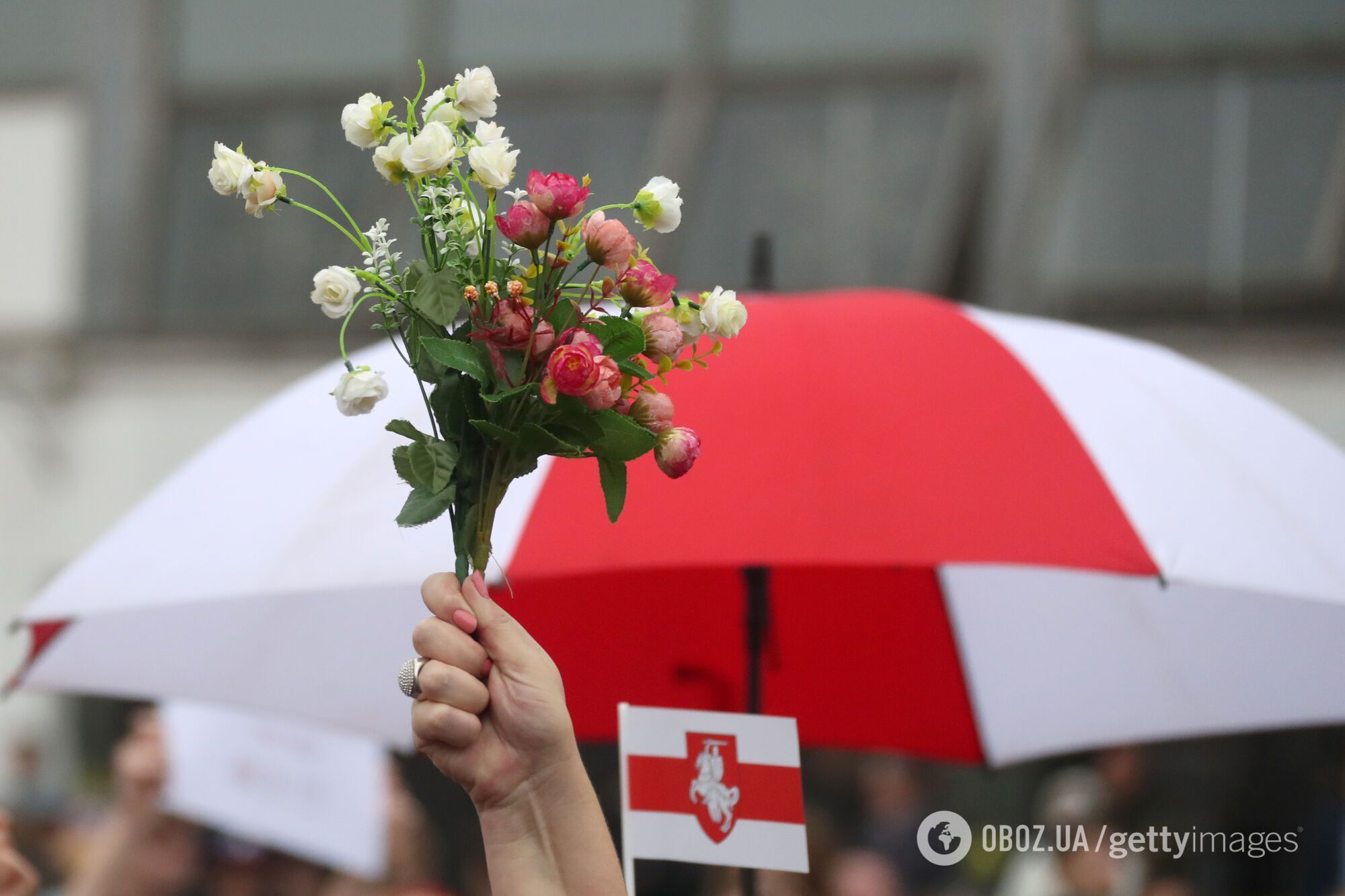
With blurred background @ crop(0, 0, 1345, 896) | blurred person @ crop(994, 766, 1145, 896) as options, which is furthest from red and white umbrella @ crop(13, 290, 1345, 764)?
blurred background @ crop(0, 0, 1345, 896)

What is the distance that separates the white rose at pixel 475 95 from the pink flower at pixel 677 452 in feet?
1.24

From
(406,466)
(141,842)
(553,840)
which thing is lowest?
(553,840)

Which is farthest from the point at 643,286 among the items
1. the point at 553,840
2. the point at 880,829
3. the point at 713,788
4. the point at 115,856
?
the point at 880,829

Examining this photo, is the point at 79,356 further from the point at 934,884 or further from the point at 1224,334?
the point at 1224,334

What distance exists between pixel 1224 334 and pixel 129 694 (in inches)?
209

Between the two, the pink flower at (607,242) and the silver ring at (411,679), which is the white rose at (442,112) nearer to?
the pink flower at (607,242)

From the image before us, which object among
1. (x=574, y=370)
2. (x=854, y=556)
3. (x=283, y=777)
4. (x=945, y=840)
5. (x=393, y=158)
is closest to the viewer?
(x=574, y=370)

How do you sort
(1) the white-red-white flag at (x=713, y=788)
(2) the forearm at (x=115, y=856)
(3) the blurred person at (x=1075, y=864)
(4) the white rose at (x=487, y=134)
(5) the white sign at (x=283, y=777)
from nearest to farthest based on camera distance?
(4) the white rose at (x=487, y=134), (1) the white-red-white flag at (x=713, y=788), (2) the forearm at (x=115, y=856), (3) the blurred person at (x=1075, y=864), (5) the white sign at (x=283, y=777)

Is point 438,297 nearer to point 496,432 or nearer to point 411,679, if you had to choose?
point 496,432

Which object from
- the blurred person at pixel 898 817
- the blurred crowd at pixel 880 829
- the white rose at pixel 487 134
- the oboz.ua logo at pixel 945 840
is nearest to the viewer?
the white rose at pixel 487 134

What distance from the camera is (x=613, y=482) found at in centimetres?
154

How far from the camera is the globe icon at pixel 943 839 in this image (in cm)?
284

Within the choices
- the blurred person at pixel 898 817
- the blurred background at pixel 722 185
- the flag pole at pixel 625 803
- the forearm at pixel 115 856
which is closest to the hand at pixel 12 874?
the flag pole at pixel 625 803

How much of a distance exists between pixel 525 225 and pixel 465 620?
15.3 inches
